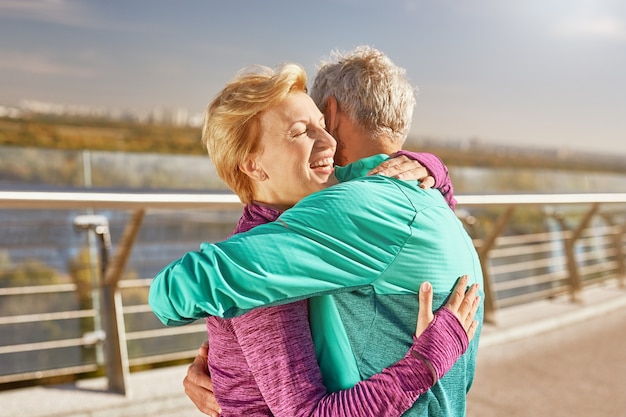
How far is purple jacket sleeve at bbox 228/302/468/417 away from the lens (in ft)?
3.29

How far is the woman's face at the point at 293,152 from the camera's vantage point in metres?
1.12

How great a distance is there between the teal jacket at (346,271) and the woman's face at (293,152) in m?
0.11

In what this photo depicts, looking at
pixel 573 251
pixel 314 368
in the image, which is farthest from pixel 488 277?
pixel 314 368

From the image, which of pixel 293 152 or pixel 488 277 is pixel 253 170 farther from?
pixel 488 277

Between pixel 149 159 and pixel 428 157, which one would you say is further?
pixel 149 159

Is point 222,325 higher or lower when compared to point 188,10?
lower

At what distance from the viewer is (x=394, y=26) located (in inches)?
1827

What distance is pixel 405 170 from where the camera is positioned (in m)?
1.14

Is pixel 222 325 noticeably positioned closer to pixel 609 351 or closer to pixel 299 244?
pixel 299 244

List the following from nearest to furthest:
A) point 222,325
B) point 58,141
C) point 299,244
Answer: point 299,244
point 222,325
point 58,141

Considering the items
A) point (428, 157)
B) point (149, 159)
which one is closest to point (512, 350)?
point (149, 159)

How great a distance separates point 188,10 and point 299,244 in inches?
1658

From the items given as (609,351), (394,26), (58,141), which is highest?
(394,26)

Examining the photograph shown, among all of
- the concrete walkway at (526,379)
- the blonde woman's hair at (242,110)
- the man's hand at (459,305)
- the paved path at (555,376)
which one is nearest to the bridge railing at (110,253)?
the concrete walkway at (526,379)
